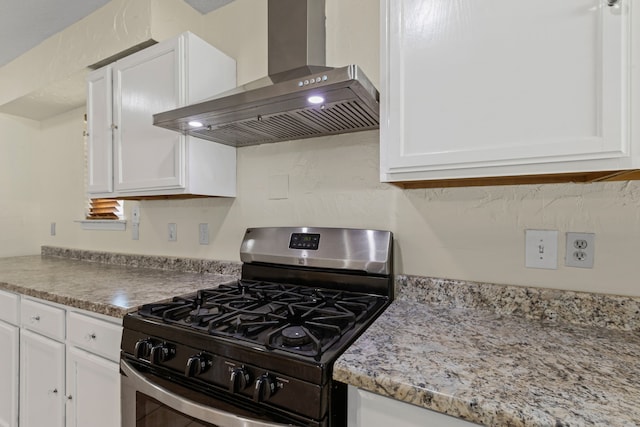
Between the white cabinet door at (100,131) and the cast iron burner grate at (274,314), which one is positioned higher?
the white cabinet door at (100,131)

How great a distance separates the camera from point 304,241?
55.7 inches

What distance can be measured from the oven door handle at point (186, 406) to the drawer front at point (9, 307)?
41.3 inches

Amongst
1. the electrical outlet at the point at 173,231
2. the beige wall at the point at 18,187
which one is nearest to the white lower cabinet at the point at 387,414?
the electrical outlet at the point at 173,231

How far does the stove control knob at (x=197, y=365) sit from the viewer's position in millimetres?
870

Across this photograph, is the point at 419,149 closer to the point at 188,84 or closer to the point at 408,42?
the point at 408,42

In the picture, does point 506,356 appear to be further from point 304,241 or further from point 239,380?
point 304,241

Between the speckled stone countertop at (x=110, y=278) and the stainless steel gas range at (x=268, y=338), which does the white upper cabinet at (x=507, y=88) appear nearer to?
the stainless steel gas range at (x=268, y=338)

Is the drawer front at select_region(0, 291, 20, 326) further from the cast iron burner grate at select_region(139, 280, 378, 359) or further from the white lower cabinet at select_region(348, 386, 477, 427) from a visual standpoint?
the white lower cabinet at select_region(348, 386, 477, 427)

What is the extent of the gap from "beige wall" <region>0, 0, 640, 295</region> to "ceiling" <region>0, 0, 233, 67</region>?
2.25ft

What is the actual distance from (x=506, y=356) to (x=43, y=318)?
1904 millimetres

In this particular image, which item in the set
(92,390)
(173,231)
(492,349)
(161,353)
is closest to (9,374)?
(92,390)

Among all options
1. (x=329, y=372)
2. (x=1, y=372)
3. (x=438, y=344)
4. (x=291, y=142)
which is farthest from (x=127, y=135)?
(x=438, y=344)

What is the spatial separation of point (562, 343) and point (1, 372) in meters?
2.58

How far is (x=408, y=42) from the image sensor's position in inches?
37.7
